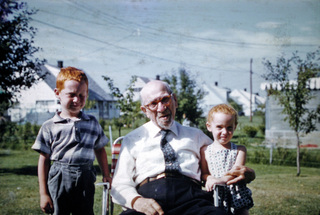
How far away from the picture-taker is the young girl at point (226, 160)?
2467 mm

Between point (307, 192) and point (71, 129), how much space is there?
20.1ft

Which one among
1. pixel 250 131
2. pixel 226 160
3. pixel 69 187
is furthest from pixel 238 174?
pixel 250 131

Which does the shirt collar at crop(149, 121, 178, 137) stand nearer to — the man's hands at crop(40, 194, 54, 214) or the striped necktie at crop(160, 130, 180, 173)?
the striped necktie at crop(160, 130, 180, 173)

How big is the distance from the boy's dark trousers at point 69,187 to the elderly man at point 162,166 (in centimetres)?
25

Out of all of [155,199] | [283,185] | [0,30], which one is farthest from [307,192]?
[0,30]

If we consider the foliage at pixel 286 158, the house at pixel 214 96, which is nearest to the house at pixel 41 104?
the foliage at pixel 286 158

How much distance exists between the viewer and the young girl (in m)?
2.47

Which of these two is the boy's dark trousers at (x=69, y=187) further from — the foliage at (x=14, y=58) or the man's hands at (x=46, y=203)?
the foliage at (x=14, y=58)

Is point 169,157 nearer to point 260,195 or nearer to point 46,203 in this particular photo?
point 46,203

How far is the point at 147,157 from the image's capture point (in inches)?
97.8

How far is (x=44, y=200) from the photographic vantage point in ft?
7.83

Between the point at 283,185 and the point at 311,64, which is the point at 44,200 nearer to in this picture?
the point at 283,185

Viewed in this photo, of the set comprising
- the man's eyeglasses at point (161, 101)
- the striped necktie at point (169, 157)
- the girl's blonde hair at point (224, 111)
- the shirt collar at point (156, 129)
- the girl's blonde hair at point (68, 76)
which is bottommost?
the striped necktie at point (169, 157)

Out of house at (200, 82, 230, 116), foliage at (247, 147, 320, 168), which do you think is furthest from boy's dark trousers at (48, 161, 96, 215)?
house at (200, 82, 230, 116)
